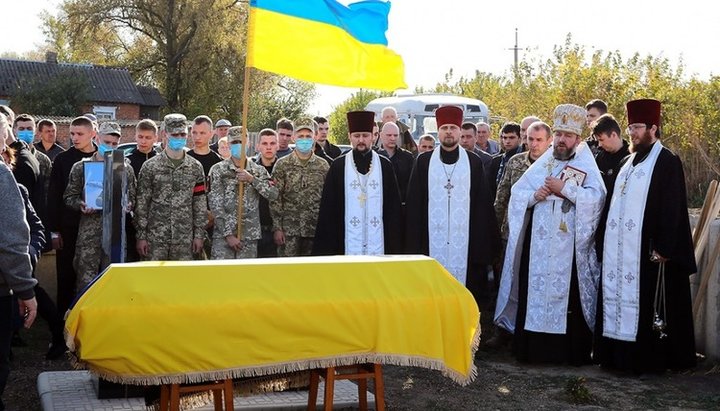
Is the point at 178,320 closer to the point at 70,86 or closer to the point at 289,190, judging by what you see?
the point at 289,190

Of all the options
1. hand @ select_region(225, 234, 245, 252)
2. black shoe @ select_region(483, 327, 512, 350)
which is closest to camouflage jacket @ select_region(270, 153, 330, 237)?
hand @ select_region(225, 234, 245, 252)

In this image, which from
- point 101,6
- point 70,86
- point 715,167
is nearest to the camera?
point 715,167

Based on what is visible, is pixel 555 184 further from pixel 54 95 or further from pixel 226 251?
pixel 54 95

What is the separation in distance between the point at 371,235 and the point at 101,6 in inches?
1580

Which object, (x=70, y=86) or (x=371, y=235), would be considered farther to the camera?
(x=70, y=86)

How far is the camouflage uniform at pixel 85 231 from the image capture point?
851 cm

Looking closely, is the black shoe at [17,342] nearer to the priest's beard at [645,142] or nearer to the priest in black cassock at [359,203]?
the priest in black cassock at [359,203]

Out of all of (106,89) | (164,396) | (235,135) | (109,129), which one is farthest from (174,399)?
(106,89)

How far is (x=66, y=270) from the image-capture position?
8.88 meters

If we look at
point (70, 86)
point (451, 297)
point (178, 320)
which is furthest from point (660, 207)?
point (70, 86)

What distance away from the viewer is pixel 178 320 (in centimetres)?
525

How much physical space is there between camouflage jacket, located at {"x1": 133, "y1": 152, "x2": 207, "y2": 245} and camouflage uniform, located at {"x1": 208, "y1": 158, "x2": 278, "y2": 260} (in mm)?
444

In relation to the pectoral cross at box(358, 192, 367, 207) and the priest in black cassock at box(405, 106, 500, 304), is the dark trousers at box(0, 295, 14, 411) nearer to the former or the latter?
the pectoral cross at box(358, 192, 367, 207)

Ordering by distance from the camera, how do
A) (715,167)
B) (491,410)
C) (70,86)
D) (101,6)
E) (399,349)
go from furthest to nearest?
(101,6), (70,86), (715,167), (491,410), (399,349)
